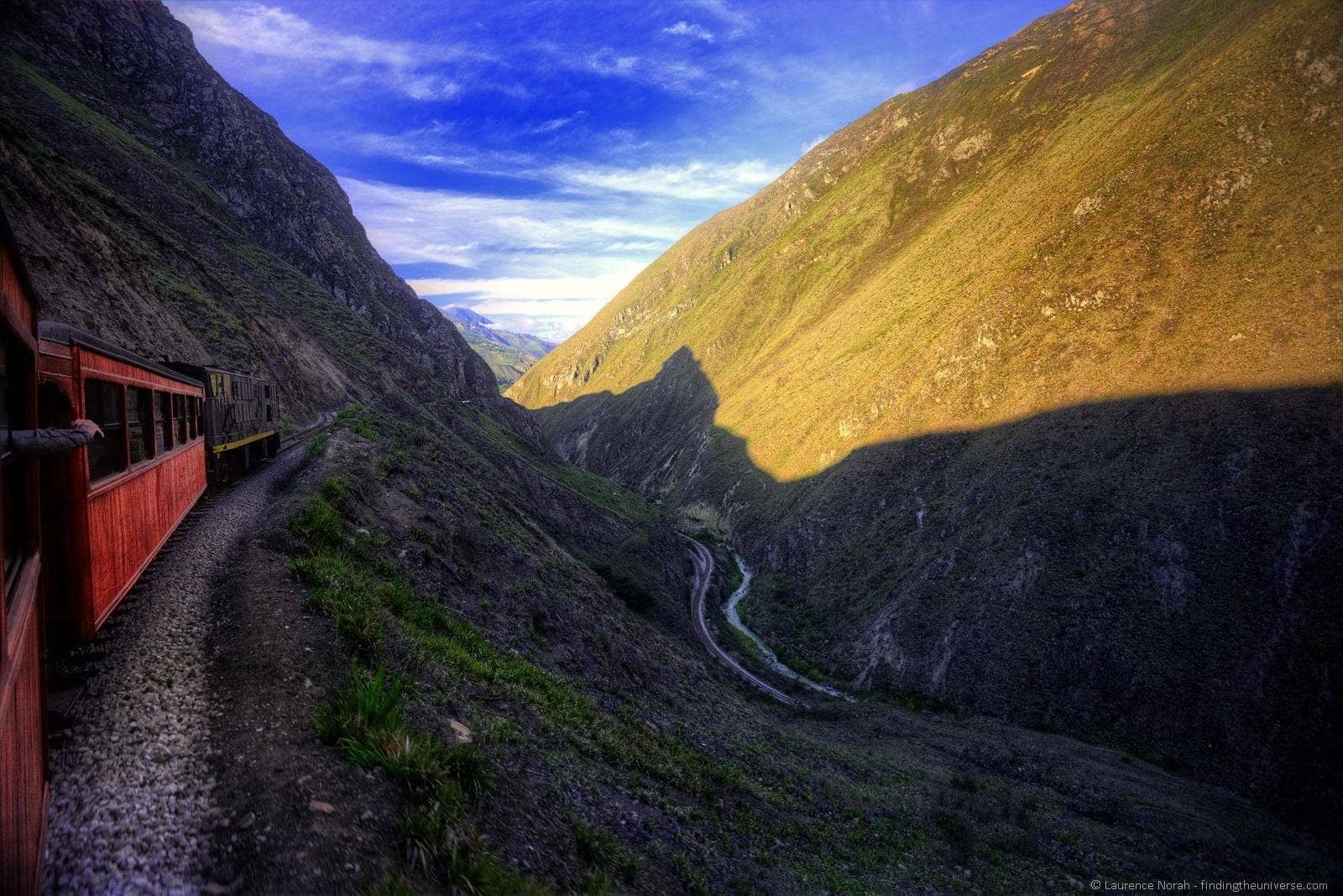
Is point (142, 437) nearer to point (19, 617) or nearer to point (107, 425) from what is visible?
point (107, 425)

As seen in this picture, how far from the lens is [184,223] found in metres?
50.1

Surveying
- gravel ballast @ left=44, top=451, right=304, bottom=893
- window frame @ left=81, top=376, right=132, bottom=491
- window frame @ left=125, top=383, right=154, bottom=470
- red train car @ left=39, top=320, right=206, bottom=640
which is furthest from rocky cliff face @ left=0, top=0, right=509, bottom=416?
gravel ballast @ left=44, top=451, right=304, bottom=893

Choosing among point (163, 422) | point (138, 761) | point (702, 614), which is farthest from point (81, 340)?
point (702, 614)

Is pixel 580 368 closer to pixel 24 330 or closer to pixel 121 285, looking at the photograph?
pixel 121 285

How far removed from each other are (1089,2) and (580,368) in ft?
515

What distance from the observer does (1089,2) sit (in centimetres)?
10850

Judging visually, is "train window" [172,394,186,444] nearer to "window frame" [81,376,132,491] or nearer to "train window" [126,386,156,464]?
"train window" [126,386,156,464]

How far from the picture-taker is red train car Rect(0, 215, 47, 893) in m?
3.29

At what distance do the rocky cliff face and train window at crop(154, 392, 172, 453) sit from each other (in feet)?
49.1

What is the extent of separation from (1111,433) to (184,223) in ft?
270

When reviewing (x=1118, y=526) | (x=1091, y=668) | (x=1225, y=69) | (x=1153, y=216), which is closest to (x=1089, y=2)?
(x=1225, y=69)

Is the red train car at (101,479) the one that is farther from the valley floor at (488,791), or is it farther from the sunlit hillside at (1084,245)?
the sunlit hillside at (1084,245)

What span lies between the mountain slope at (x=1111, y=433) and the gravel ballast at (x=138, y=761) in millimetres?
41510

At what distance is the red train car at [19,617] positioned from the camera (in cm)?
329
